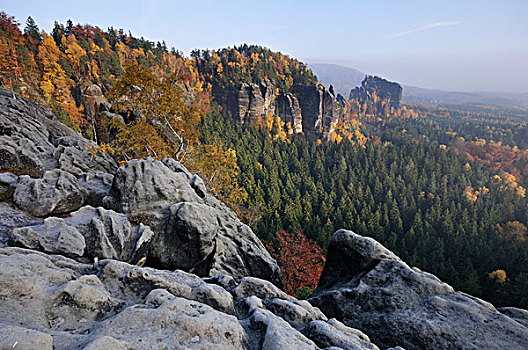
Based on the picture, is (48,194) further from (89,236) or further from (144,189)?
(144,189)

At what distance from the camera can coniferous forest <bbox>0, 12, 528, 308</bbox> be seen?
4744 centimetres

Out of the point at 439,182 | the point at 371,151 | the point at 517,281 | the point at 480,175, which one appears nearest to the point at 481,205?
the point at 439,182

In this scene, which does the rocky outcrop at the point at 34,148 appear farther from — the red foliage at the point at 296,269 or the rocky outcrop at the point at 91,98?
the rocky outcrop at the point at 91,98

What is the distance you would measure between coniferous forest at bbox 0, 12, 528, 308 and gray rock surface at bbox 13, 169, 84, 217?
9884 millimetres

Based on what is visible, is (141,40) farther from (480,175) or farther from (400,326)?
(480,175)

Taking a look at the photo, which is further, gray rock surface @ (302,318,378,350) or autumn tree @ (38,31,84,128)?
autumn tree @ (38,31,84,128)

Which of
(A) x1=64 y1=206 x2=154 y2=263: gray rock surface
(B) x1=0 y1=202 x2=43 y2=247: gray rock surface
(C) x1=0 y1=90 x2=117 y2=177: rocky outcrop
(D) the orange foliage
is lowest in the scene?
(D) the orange foliage

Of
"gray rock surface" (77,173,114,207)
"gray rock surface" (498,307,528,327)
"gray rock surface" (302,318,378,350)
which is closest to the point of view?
"gray rock surface" (302,318,378,350)

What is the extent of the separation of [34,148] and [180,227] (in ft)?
44.3

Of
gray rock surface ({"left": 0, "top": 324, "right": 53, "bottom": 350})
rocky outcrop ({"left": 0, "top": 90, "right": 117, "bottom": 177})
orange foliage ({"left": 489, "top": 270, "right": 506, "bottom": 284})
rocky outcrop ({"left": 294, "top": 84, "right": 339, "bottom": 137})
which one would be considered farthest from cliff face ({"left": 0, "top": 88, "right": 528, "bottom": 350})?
rocky outcrop ({"left": 294, "top": 84, "right": 339, "bottom": 137})

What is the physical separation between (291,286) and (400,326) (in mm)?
20040

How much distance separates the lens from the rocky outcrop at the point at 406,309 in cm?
898

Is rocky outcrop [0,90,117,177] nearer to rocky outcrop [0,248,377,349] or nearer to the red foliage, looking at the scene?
rocky outcrop [0,248,377,349]

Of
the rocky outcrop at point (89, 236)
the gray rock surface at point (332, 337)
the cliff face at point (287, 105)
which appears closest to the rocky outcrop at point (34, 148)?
the rocky outcrop at point (89, 236)
